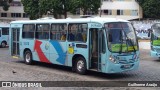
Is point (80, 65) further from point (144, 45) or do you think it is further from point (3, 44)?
point (3, 44)

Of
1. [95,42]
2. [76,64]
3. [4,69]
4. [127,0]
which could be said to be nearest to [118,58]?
[95,42]

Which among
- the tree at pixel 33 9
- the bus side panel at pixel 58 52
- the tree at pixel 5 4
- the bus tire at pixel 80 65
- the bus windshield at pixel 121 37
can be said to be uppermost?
the tree at pixel 5 4

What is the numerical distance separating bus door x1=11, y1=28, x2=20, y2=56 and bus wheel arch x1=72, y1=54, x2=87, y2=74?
565 cm

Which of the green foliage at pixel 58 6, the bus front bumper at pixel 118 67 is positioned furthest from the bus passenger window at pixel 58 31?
the green foliage at pixel 58 6

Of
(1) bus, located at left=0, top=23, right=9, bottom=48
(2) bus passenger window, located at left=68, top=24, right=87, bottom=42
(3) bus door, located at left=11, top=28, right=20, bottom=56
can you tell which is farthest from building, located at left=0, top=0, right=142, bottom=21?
(2) bus passenger window, located at left=68, top=24, right=87, bottom=42

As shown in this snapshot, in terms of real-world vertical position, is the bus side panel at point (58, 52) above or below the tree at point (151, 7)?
below

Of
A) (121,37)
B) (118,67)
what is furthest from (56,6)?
(118,67)

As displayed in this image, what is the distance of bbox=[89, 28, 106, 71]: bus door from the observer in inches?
585

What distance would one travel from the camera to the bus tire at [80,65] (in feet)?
52.0

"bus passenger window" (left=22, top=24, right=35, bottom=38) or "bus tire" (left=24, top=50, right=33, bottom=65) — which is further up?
"bus passenger window" (left=22, top=24, right=35, bottom=38)

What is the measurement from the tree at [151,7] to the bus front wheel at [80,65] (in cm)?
5400

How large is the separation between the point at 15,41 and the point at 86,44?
7.06 metres

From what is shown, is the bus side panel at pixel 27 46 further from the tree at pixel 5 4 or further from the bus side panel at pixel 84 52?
the tree at pixel 5 4

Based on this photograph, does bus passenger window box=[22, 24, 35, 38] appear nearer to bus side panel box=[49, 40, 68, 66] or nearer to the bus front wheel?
bus side panel box=[49, 40, 68, 66]
